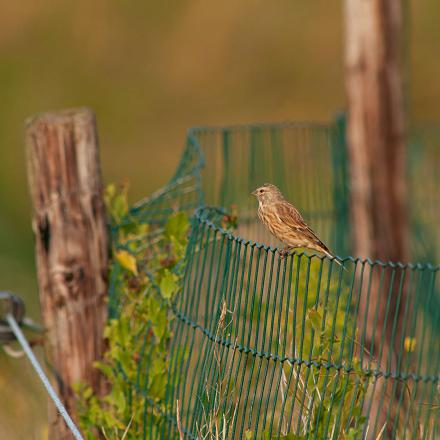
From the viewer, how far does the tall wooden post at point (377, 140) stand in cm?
743

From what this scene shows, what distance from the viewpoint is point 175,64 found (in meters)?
16.3

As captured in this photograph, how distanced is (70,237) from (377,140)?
2.93 meters

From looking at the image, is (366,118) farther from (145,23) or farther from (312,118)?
(145,23)

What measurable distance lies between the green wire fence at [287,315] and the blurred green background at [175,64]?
7.02 meters

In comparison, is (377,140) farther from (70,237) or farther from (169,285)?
(169,285)

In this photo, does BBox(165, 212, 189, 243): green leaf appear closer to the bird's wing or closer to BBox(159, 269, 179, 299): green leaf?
BBox(159, 269, 179, 299): green leaf

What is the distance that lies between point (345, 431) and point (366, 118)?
3829mm

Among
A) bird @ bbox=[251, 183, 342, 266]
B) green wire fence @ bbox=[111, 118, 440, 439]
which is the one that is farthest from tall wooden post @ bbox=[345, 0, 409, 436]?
bird @ bbox=[251, 183, 342, 266]

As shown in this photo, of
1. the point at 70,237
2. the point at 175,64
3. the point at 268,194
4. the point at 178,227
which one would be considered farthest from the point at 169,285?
the point at 175,64

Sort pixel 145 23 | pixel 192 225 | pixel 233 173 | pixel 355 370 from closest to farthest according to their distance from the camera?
1. pixel 355 370
2. pixel 192 225
3. pixel 233 173
4. pixel 145 23

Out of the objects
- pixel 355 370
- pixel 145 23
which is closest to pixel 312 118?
pixel 145 23

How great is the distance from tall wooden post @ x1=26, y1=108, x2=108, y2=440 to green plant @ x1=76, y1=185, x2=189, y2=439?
0.29 feet

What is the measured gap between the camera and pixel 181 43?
647 inches

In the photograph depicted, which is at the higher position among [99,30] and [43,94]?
[99,30]
